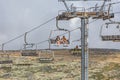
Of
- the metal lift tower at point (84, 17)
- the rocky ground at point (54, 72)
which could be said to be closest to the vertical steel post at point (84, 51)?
the metal lift tower at point (84, 17)

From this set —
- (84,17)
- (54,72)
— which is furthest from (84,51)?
(54,72)

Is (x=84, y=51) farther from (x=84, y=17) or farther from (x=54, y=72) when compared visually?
(x=54, y=72)

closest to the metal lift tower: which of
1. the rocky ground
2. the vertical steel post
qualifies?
the vertical steel post

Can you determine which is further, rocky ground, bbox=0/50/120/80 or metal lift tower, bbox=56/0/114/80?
rocky ground, bbox=0/50/120/80

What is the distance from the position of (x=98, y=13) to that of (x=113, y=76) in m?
82.8

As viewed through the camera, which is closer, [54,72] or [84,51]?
[84,51]

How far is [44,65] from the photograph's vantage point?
6398 inches

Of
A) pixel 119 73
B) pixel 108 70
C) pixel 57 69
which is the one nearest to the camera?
pixel 119 73

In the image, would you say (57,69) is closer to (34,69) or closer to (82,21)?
(34,69)

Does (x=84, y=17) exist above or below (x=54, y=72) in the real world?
above

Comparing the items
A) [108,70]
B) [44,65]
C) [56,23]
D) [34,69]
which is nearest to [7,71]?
[34,69]

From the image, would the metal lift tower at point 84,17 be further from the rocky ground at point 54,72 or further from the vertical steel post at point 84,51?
the rocky ground at point 54,72

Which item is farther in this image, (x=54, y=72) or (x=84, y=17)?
(x=54, y=72)

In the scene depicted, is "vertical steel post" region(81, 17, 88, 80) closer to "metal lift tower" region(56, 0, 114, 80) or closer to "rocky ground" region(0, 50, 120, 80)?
"metal lift tower" region(56, 0, 114, 80)
